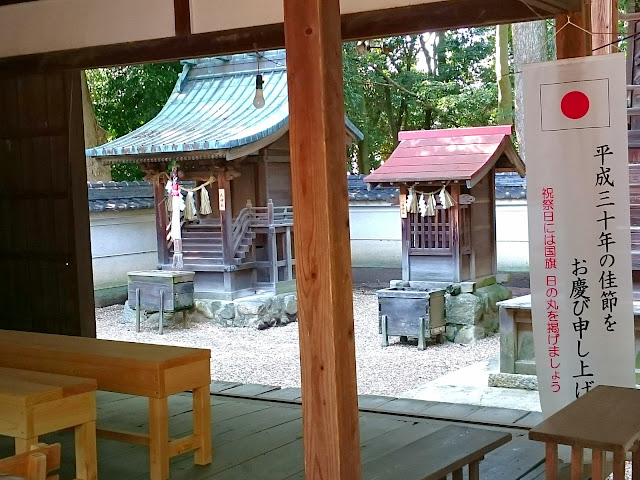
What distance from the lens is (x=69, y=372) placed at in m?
3.66

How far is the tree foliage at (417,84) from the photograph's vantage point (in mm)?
17359

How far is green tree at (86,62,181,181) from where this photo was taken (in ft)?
53.9

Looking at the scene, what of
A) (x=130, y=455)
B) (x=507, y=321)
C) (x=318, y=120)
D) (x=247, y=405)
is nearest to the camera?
(x=318, y=120)

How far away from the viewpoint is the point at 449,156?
35.5ft

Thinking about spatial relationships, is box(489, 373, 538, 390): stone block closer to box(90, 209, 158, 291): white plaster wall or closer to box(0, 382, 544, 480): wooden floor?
box(0, 382, 544, 480): wooden floor

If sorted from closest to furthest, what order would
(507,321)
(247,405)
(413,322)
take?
(247,405) → (507,321) → (413,322)

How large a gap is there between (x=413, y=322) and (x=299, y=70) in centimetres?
794

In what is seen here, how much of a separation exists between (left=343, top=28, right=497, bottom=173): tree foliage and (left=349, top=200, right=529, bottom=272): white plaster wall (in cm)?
307

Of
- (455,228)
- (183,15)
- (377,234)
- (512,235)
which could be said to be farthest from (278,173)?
(183,15)

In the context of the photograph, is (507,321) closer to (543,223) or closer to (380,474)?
(543,223)

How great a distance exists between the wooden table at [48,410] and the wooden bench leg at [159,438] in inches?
10.1

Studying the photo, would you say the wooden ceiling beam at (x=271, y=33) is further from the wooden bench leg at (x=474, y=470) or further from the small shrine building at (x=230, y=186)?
the small shrine building at (x=230, y=186)

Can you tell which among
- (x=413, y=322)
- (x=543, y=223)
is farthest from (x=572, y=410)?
(x=413, y=322)

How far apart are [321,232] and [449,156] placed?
8424 mm
